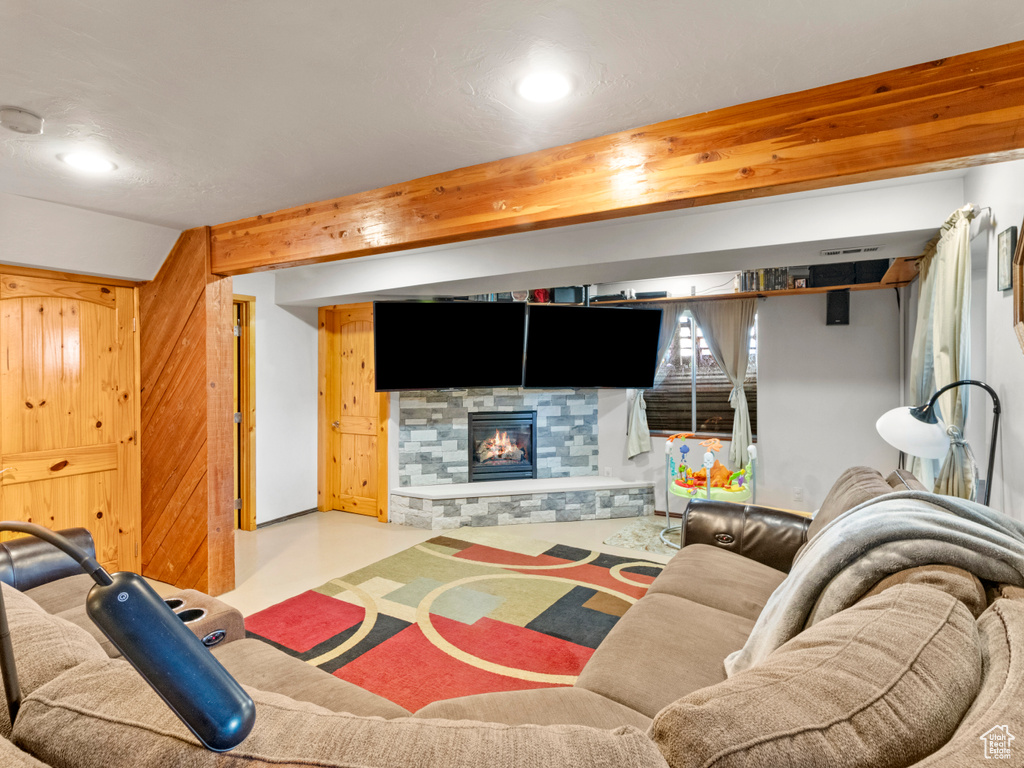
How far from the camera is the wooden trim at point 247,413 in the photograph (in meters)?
5.00

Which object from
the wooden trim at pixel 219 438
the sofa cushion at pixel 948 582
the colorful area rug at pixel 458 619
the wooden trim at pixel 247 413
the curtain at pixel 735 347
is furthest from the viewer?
the curtain at pixel 735 347

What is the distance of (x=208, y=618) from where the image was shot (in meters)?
1.90

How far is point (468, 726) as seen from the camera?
78cm

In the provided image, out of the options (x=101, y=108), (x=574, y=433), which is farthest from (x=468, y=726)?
(x=574, y=433)

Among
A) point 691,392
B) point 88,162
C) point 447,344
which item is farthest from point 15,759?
point 691,392

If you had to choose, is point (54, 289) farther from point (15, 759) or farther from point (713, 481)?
point (713, 481)

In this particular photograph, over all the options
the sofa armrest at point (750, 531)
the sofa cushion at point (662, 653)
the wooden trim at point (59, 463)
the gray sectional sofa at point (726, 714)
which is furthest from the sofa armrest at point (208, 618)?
the sofa armrest at point (750, 531)

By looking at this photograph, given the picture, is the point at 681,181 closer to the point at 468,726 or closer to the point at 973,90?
the point at 973,90

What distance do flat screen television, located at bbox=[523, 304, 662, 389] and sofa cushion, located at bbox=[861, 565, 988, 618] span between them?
388 centimetres

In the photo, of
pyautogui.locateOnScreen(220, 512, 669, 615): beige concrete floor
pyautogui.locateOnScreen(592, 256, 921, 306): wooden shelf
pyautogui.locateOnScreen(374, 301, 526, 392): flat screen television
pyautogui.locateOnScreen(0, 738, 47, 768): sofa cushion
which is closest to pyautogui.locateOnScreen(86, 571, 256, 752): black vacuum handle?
pyautogui.locateOnScreen(0, 738, 47, 768): sofa cushion

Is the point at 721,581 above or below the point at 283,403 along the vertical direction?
below

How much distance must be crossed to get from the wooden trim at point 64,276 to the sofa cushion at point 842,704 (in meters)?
4.05

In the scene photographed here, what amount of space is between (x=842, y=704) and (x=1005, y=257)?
203cm

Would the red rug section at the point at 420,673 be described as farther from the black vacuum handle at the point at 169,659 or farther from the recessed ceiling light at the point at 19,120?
the recessed ceiling light at the point at 19,120
